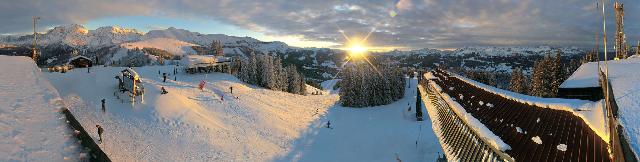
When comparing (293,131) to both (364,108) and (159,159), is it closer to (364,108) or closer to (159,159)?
(159,159)

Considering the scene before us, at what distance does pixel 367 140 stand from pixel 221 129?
14.2 meters

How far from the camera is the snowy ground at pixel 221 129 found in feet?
100

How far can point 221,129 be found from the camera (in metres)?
38.3

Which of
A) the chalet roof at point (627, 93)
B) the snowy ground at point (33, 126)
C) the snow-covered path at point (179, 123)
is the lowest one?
the snow-covered path at point (179, 123)

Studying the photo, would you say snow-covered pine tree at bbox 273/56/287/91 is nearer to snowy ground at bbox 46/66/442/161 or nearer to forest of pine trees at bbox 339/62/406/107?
forest of pine trees at bbox 339/62/406/107

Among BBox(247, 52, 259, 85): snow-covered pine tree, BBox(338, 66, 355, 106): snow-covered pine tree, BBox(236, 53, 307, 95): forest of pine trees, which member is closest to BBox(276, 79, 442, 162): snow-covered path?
BBox(338, 66, 355, 106): snow-covered pine tree

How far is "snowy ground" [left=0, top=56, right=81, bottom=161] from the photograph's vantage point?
47.8 ft

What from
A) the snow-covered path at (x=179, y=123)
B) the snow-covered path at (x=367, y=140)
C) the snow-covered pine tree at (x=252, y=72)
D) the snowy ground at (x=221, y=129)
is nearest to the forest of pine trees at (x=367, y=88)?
the snow-covered path at (x=367, y=140)

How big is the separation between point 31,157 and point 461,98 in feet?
60.1

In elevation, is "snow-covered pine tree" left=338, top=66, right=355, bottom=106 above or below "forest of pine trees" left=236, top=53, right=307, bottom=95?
below

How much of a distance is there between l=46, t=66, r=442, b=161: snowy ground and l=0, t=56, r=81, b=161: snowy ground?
438 cm

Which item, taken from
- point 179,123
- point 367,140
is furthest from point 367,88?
point 179,123

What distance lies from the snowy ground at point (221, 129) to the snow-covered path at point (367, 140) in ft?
0.27

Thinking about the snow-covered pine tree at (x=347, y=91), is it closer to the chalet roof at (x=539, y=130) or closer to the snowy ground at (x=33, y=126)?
the snowy ground at (x=33, y=126)
